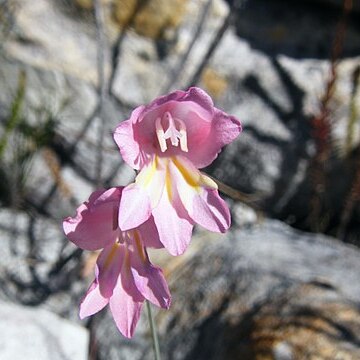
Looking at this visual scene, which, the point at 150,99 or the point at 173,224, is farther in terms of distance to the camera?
the point at 150,99

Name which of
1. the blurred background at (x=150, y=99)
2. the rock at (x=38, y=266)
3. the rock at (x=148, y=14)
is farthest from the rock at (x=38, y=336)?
the rock at (x=148, y=14)

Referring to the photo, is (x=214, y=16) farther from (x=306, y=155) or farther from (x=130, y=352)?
(x=130, y=352)

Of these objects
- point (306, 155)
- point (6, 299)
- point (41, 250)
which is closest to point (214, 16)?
point (306, 155)

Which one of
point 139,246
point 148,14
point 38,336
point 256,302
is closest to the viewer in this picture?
point 139,246

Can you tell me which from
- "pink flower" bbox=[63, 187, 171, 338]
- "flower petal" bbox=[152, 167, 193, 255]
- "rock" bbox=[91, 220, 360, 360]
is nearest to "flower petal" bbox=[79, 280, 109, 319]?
"pink flower" bbox=[63, 187, 171, 338]

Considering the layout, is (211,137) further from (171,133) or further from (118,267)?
(118,267)

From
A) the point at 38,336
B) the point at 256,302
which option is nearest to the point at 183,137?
the point at 256,302

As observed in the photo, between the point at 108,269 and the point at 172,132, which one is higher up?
the point at 172,132
